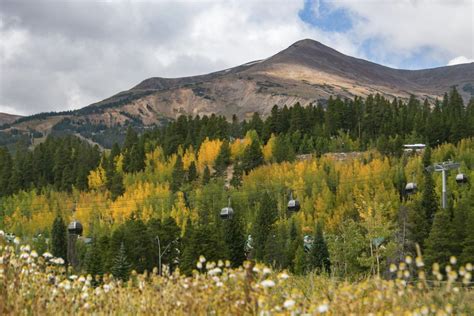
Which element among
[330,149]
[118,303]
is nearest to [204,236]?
[118,303]

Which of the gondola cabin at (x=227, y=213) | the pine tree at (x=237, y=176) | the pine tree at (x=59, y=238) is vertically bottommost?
the pine tree at (x=59, y=238)

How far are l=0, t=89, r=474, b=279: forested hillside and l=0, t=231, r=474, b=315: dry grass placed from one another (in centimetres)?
5246

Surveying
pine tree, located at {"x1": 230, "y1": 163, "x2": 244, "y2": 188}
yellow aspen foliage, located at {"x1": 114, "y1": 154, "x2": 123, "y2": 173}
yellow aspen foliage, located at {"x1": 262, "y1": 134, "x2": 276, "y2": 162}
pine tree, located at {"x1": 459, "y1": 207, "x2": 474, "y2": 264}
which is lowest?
pine tree, located at {"x1": 459, "y1": 207, "x2": 474, "y2": 264}

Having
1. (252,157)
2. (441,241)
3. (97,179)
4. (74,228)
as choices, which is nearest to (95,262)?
(74,228)

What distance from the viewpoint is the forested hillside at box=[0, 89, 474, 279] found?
237ft

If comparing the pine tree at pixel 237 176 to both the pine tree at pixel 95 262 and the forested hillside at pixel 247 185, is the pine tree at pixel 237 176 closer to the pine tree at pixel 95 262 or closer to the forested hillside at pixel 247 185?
the forested hillside at pixel 247 185

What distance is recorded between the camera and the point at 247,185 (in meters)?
119

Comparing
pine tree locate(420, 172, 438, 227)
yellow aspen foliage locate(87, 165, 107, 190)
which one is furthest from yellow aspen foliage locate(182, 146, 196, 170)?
pine tree locate(420, 172, 438, 227)

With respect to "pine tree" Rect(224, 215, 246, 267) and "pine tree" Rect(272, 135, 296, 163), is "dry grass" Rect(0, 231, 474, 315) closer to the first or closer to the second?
"pine tree" Rect(224, 215, 246, 267)

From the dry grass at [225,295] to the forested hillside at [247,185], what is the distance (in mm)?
52459

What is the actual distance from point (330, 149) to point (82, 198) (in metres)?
60.1

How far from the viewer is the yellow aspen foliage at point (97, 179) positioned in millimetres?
141500

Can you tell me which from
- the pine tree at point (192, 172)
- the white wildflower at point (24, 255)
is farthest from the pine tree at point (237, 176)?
the white wildflower at point (24, 255)

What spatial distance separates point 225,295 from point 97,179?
14188 centimetres
